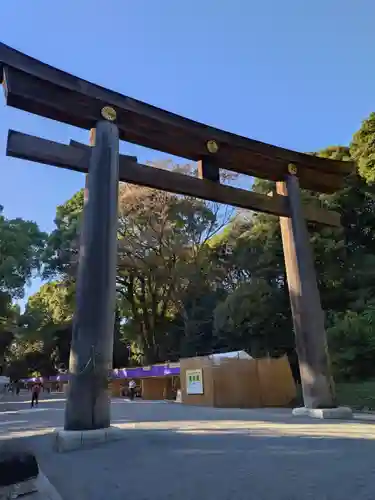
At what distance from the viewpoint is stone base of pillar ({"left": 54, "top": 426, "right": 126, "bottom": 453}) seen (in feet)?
19.7

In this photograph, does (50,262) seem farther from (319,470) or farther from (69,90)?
(319,470)

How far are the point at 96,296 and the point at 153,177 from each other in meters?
3.17

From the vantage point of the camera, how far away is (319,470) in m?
3.91

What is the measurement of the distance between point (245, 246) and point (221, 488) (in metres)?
17.1

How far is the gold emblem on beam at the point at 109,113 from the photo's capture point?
8328mm

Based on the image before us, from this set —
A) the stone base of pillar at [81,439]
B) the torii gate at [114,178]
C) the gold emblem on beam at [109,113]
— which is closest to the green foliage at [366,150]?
the torii gate at [114,178]

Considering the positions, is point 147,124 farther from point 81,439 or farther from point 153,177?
point 81,439

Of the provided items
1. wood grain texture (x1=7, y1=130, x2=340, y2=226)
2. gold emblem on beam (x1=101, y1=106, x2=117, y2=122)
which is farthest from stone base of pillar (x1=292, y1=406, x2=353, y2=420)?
gold emblem on beam (x1=101, y1=106, x2=117, y2=122)

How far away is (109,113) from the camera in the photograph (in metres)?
8.39

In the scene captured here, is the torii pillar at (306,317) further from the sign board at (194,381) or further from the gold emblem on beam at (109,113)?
the sign board at (194,381)

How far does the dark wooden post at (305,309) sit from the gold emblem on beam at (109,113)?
4913 mm

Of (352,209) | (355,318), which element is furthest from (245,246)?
(355,318)

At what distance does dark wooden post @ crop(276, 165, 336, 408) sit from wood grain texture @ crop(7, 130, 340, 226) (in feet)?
1.38

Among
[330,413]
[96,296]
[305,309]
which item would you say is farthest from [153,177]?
[330,413]
